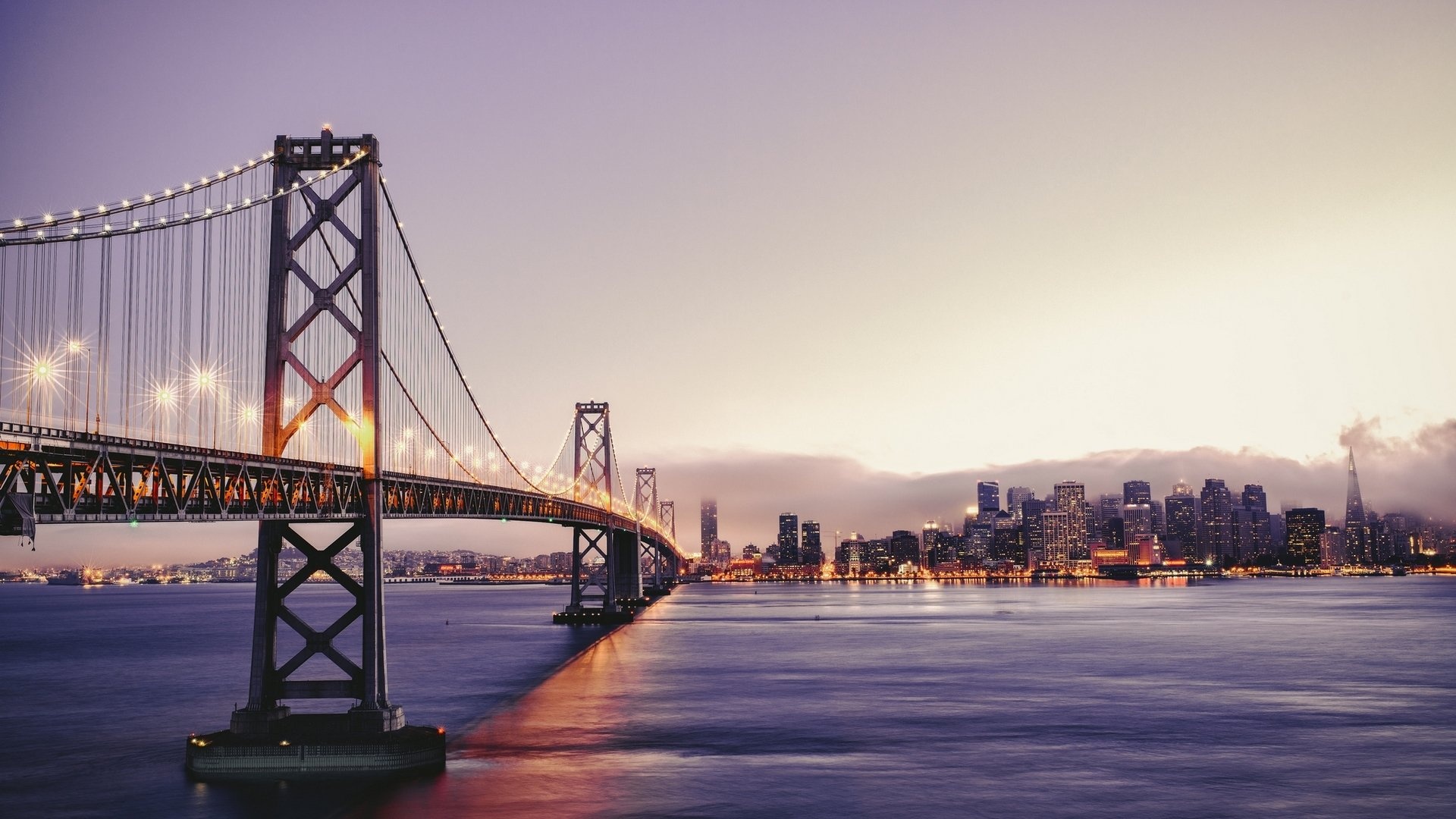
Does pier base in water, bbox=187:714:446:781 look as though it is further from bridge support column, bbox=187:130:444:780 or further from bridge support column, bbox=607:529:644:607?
bridge support column, bbox=607:529:644:607

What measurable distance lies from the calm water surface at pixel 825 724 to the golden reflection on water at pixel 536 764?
5.3 inches

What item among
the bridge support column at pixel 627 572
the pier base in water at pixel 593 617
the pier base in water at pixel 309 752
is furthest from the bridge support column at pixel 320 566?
the bridge support column at pixel 627 572

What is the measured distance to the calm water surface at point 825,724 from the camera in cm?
3241

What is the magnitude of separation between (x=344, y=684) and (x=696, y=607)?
130949mm

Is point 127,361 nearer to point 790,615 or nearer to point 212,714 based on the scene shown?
point 212,714

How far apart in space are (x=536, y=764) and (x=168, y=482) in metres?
17.2

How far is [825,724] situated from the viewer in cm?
4684

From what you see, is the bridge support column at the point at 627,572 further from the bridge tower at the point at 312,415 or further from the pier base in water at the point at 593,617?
the bridge tower at the point at 312,415

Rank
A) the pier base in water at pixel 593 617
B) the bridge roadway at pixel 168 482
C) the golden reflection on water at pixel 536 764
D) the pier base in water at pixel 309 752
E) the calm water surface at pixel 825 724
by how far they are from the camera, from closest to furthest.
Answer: the bridge roadway at pixel 168 482 → the golden reflection on water at pixel 536 764 → the pier base in water at pixel 309 752 → the calm water surface at pixel 825 724 → the pier base in water at pixel 593 617

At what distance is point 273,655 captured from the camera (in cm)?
3114

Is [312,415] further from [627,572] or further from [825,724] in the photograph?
[627,572]

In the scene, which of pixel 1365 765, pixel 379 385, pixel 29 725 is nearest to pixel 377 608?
pixel 379 385

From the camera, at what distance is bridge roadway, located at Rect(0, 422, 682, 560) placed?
2045 cm

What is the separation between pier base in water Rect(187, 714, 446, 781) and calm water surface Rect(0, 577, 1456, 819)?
67cm
